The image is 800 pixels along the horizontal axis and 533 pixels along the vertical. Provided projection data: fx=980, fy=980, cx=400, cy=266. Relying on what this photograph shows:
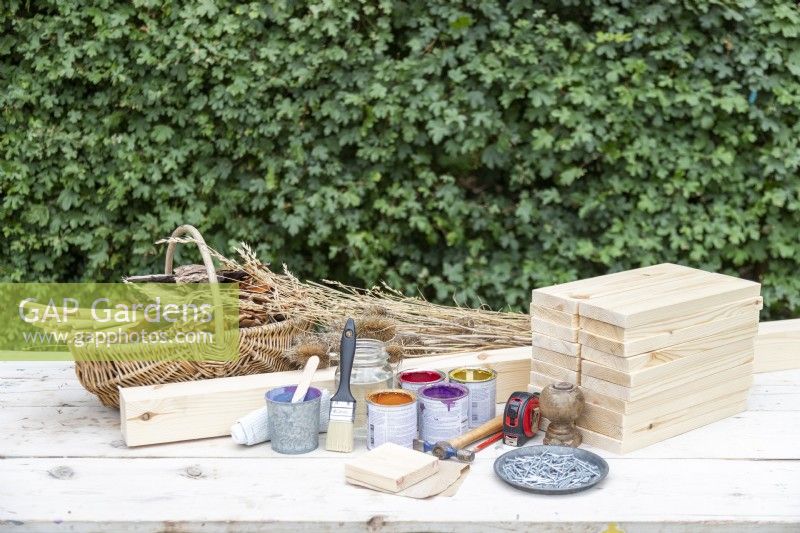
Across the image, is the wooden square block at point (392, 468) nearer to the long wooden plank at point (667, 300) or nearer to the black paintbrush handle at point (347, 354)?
the black paintbrush handle at point (347, 354)

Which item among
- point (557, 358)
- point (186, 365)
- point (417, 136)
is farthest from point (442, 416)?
point (417, 136)

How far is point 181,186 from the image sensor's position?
4.00m

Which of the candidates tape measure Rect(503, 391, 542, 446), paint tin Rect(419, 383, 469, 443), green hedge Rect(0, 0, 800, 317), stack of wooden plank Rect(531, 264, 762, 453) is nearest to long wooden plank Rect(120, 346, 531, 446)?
paint tin Rect(419, 383, 469, 443)

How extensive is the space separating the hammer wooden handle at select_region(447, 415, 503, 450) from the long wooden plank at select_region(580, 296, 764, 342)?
0.25m

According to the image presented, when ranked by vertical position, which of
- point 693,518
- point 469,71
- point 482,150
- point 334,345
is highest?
point 469,71

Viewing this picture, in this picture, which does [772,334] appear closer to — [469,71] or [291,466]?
[291,466]

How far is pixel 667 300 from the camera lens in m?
1.90

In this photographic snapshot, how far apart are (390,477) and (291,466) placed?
22 cm

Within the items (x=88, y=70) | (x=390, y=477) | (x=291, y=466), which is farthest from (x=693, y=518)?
(x=88, y=70)

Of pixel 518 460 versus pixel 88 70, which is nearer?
pixel 518 460

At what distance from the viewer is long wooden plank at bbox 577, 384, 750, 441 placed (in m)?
1.82

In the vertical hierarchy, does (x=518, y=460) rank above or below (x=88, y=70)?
below

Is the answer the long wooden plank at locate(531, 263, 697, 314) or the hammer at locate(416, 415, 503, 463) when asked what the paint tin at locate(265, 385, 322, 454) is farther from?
the long wooden plank at locate(531, 263, 697, 314)

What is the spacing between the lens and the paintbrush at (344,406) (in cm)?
180
